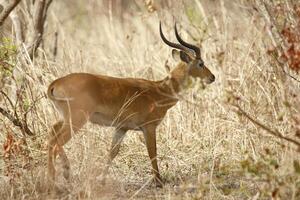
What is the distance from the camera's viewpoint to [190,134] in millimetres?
7449

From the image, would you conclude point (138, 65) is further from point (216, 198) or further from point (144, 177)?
point (216, 198)

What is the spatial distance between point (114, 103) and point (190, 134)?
4.21ft

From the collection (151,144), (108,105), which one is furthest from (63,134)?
(151,144)

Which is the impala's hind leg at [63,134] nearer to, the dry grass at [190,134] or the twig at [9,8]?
the dry grass at [190,134]

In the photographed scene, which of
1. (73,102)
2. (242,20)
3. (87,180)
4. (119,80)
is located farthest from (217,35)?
(87,180)

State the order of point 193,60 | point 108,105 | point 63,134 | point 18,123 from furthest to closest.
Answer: point 193,60, point 18,123, point 108,105, point 63,134

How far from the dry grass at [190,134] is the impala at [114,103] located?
150 millimetres

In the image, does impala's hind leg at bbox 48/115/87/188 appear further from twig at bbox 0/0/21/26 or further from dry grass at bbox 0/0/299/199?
→ twig at bbox 0/0/21/26

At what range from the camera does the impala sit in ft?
19.9

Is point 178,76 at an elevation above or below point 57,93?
above

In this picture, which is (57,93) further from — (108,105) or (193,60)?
(193,60)

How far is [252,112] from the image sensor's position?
7.08 meters

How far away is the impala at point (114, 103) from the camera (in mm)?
6062

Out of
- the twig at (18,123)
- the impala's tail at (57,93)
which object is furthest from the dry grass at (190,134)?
the impala's tail at (57,93)
